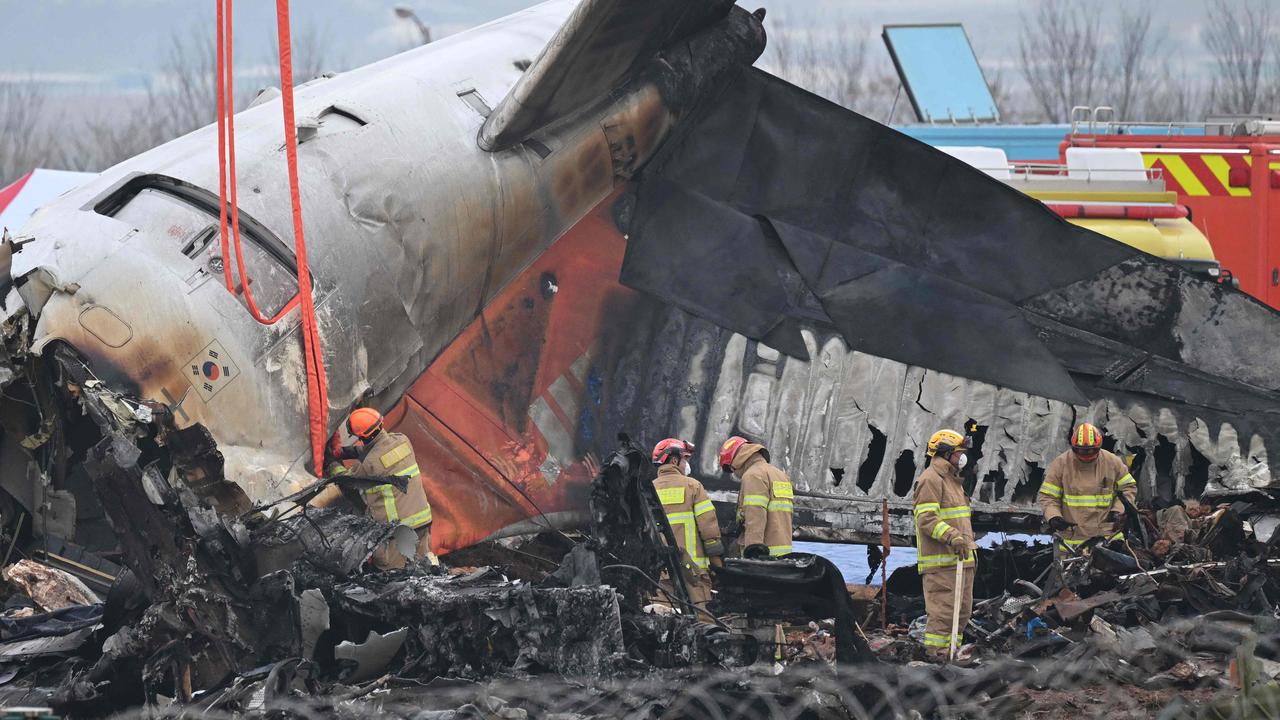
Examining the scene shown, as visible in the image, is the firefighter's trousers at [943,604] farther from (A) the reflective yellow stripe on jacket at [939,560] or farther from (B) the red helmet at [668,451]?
(B) the red helmet at [668,451]

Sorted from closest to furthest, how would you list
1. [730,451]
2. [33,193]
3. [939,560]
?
[939,560]
[730,451]
[33,193]

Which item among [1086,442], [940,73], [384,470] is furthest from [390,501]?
[940,73]

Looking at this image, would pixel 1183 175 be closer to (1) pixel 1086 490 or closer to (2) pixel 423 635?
(1) pixel 1086 490

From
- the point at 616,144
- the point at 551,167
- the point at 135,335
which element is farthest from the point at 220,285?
the point at 616,144

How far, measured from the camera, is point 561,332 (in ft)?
35.6

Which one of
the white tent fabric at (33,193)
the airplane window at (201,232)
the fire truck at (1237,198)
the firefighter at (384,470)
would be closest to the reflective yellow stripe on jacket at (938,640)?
the firefighter at (384,470)

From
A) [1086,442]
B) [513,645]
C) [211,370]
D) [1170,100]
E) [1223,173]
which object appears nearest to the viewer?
[513,645]

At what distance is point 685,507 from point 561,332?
1.73 m

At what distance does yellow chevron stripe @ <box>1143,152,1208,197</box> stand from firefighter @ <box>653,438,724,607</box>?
948 cm

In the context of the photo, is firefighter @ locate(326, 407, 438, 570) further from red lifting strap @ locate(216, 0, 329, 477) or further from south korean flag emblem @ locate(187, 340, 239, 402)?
south korean flag emblem @ locate(187, 340, 239, 402)

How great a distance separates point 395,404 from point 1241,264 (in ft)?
37.1

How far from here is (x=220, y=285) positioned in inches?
316

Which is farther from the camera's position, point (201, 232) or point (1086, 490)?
point (1086, 490)

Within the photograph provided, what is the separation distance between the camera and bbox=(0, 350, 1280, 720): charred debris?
22.2ft
